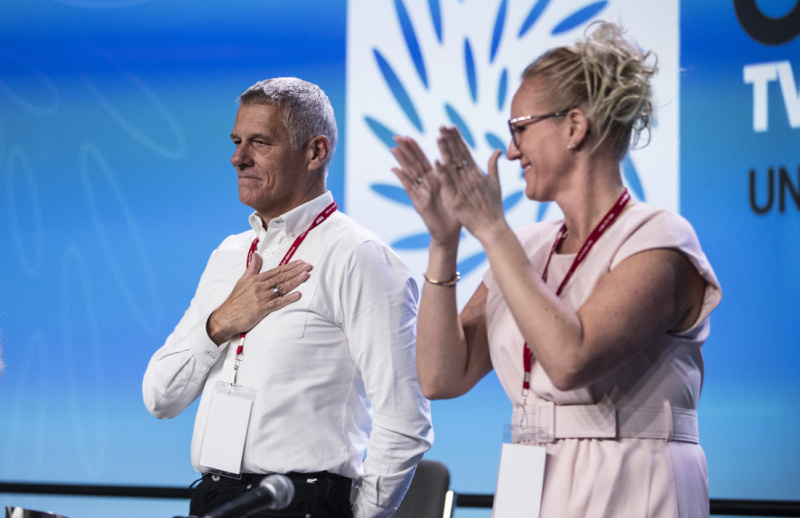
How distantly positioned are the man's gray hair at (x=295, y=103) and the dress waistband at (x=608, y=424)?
1248 mm

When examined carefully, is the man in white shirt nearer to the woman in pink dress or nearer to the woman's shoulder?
the woman in pink dress

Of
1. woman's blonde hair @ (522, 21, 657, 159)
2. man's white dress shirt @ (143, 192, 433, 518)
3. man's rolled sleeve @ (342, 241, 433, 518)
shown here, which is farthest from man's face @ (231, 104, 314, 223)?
woman's blonde hair @ (522, 21, 657, 159)

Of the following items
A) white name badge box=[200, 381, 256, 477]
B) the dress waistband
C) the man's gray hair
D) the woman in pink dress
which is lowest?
A: white name badge box=[200, 381, 256, 477]

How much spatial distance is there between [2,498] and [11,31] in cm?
222

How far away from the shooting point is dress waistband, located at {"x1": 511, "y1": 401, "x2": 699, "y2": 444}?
1450 millimetres

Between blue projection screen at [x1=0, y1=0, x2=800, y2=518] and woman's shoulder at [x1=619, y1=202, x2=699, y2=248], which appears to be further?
blue projection screen at [x1=0, y1=0, x2=800, y2=518]

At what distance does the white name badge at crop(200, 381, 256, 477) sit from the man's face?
56cm

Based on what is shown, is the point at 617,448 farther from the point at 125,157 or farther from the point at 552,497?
the point at 125,157

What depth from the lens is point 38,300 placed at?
3.87 meters

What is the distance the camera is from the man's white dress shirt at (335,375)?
82.9 inches

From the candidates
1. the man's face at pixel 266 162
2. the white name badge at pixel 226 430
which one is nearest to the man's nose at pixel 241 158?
the man's face at pixel 266 162

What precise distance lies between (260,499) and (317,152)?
4.80ft

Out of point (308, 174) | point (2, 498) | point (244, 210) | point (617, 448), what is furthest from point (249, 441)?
point (2, 498)

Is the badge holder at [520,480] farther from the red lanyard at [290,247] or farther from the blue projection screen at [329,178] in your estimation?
the blue projection screen at [329,178]
